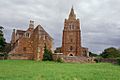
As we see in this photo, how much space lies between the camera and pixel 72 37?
98875 millimetres

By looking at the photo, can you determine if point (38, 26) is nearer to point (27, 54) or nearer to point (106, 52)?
point (27, 54)

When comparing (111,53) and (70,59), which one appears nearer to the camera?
(70,59)

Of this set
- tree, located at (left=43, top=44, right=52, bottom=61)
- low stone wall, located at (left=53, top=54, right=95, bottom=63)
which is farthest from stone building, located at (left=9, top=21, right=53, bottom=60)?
low stone wall, located at (left=53, top=54, right=95, bottom=63)

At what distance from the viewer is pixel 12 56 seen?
75.5m

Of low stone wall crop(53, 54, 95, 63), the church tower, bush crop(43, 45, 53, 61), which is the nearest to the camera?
low stone wall crop(53, 54, 95, 63)

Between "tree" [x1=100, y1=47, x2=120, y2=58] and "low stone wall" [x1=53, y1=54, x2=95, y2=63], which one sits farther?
"tree" [x1=100, y1=47, x2=120, y2=58]

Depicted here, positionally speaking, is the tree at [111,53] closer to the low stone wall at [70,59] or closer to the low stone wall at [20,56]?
the low stone wall at [70,59]

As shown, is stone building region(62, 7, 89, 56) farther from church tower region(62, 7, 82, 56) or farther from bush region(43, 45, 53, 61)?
bush region(43, 45, 53, 61)

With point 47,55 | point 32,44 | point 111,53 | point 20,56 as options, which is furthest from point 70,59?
point 111,53

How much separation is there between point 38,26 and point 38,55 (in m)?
9.49

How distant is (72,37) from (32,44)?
22.2 metres

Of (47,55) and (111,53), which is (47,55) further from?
(111,53)

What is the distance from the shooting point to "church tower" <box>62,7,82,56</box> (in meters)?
97.4

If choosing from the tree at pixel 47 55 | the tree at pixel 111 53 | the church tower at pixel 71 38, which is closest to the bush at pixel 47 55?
the tree at pixel 47 55
